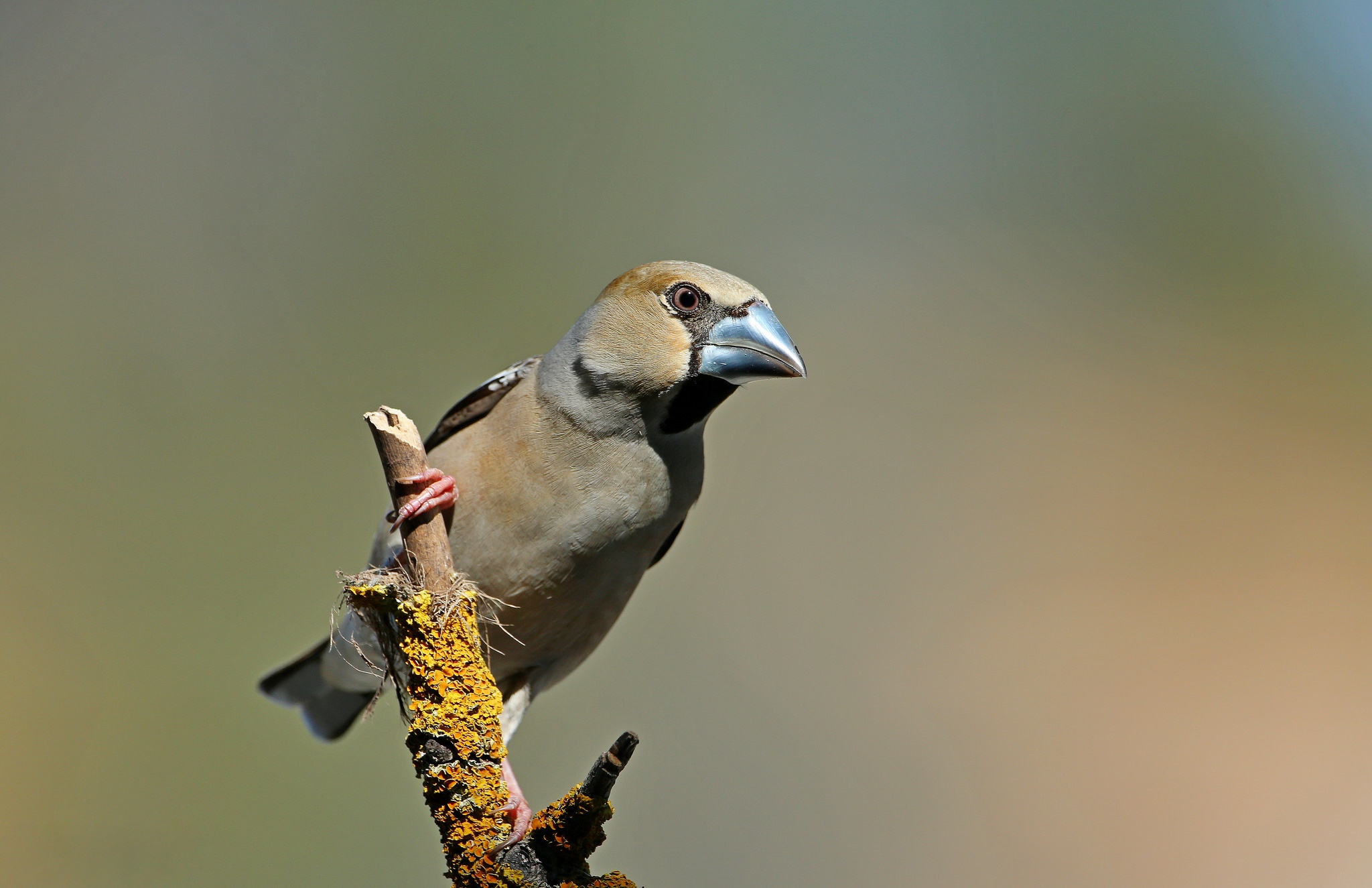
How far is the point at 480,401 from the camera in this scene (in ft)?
8.58

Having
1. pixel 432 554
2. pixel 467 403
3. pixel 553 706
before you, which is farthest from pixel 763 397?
pixel 432 554

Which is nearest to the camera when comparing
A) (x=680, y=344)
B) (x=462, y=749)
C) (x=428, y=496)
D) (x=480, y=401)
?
(x=462, y=749)

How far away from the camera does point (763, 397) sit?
6.61 meters

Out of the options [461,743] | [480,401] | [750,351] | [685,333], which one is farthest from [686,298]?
[461,743]

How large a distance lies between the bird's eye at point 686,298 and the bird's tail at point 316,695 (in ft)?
5.74

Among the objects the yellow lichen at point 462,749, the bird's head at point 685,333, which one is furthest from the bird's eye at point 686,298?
the yellow lichen at point 462,749

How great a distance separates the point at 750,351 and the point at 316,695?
2.13m

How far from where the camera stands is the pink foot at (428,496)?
2.02 meters

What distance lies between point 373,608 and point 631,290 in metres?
0.94

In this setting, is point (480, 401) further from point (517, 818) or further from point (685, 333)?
point (517, 818)

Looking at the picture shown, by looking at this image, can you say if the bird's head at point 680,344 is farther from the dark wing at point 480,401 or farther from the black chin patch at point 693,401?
the dark wing at point 480,401

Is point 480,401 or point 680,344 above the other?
point 680,344

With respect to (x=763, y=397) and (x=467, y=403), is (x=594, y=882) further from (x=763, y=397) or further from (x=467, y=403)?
(x=763, y=397)

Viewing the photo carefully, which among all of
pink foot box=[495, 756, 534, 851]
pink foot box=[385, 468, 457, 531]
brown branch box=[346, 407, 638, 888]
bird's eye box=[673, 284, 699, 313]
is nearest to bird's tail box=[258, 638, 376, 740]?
pink foot box=[385, 468, 457, 531]
